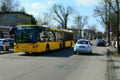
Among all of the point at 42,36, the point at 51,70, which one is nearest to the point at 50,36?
the point at 42,36

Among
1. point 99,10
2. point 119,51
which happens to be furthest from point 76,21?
point 119,51

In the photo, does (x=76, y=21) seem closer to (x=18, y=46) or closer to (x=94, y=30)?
(x=94, y=30)

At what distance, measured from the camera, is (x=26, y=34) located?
31656 mm

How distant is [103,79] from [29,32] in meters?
18.3

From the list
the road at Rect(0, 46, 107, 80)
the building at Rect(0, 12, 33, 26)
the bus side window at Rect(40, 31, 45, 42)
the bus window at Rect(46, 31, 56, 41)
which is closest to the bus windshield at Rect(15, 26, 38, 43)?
the bus side window at Rect(40, 31, 45, 42)

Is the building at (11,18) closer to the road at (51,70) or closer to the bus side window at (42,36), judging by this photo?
the bus side window at (42,36)

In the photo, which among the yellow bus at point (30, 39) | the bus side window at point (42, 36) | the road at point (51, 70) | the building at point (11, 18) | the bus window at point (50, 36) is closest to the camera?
the road at point (51, 70)

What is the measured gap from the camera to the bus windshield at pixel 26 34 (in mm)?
31406

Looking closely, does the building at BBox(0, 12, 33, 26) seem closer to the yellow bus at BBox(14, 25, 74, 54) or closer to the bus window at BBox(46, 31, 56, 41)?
the bus window at BBox(46, 31, 56, 41)

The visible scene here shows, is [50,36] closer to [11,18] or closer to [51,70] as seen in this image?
[51,70]

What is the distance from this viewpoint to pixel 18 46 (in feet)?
103

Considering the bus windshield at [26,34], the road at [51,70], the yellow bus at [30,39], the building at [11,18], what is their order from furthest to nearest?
the building at [11,18], the bus windshield at [26,34], the yellow bus at [30,39], the road at [51,70]

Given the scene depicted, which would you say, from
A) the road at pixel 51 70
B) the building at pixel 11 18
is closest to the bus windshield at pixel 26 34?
the road at pixel 51 70

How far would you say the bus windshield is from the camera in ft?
103
